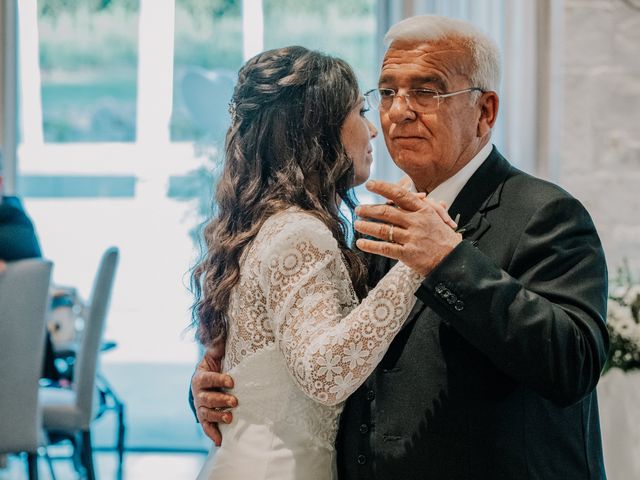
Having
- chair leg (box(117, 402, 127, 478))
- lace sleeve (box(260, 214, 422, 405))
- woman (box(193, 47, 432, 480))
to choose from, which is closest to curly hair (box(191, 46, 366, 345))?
woman (box(193, 47, 432, 480))

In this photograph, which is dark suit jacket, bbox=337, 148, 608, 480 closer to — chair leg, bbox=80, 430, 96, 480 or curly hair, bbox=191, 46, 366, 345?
curly hair, bbox=191, 46, 366, 345

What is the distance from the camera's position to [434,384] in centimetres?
180

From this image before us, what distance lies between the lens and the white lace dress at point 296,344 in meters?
1.70

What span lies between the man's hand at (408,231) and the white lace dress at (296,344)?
0.09 metres

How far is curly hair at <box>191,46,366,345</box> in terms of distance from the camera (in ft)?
6.39

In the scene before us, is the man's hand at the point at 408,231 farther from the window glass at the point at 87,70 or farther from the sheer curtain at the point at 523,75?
the window glass at the point at 87,70

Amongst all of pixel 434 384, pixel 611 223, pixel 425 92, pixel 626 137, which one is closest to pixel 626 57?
pixel 626 137

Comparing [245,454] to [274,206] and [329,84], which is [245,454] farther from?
[329,84]

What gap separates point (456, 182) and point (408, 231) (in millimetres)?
383

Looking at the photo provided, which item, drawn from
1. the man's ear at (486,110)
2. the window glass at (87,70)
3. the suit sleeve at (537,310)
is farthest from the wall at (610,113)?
the window glass at (87,70)

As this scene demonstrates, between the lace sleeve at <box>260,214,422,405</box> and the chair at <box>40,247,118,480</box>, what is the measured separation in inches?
97.7

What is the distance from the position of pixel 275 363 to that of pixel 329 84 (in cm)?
57

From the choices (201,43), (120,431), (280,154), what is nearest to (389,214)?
(280,154)

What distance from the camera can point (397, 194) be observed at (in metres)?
1.60
